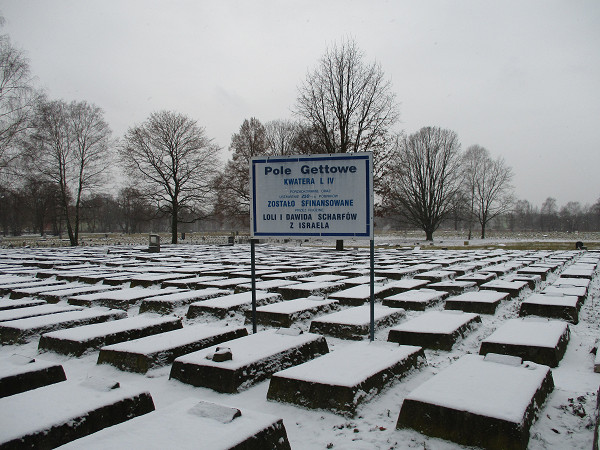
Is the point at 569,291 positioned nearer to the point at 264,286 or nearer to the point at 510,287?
the point at 510,287

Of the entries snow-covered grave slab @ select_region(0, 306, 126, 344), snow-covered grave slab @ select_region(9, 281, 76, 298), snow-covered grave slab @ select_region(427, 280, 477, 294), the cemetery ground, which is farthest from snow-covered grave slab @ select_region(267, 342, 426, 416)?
snow-covered grave slab @ select_region(9, 281, 76, 298)

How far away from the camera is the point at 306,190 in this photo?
468cm

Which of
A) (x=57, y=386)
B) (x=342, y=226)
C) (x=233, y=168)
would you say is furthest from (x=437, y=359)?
(x=233, y=168)

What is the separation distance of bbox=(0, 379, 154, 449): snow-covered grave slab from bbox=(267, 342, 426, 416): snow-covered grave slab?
3.00 feet

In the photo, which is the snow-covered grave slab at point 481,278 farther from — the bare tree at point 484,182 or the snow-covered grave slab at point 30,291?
the bare tree at point 484,182

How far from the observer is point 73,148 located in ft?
105

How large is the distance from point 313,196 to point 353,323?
59.1 inches

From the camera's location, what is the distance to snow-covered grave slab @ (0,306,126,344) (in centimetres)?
459

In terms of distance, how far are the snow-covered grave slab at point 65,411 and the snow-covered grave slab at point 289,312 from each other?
104 inches

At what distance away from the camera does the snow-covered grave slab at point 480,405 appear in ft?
7.27

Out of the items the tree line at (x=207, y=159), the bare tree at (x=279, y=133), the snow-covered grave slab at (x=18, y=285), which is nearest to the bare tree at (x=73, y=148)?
the tree line at (x=207, y=159)

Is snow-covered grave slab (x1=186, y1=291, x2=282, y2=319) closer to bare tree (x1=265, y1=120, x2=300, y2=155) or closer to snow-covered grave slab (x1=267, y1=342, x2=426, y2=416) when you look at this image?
snow-covered grave slab (x1=267, y1=342, x2=426, y2=416)

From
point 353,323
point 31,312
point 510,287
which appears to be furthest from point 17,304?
point 510,287

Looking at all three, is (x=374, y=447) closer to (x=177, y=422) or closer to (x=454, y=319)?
(x=177, y=422)
